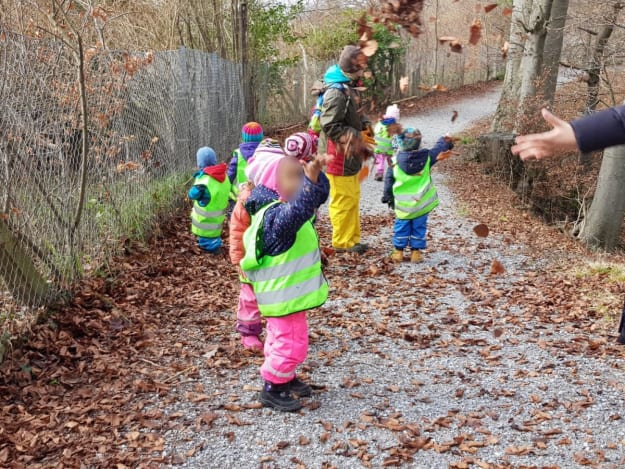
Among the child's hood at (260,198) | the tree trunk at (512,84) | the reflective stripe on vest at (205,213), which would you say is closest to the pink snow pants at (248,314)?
the child's hood at (260,198)

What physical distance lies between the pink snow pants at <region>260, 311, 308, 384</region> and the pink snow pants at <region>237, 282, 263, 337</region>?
827mm

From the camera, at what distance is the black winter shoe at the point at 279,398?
3889 mm

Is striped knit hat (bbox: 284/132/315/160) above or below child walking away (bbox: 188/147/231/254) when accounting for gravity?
above

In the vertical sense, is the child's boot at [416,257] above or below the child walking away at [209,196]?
below

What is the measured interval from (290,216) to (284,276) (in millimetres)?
447

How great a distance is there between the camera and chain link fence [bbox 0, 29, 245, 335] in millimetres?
4703

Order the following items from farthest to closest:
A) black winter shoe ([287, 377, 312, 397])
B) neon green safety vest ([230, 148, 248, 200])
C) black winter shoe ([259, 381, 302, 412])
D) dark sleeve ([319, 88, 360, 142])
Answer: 1. neon green safety vest ([230, 148, 248, 200])
2. dark sleeve ([319, 88, 360, 142])
3. black winter shoe ([287, 377, 312, 397])
4. black winter shoe ([259, 381, 302, 412])

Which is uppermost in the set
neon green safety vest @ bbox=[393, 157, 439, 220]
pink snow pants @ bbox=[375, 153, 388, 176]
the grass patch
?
neon green safety vest @ bbox=[393, 157, 439, 220]

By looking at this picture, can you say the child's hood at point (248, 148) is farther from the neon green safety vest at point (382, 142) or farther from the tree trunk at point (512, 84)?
the tree trunk at point (512, 84)

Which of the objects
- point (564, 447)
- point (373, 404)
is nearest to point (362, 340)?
point (373, 404)

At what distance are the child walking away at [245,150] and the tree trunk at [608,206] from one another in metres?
5.27

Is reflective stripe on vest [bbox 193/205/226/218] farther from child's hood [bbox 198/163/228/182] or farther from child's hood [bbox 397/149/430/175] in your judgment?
child's hood [bbox 397/149/430/175]

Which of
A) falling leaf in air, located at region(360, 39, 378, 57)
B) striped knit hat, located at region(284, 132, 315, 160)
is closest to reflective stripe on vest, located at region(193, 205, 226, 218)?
striped knit hat, located at region(284, 132, 315, 160)

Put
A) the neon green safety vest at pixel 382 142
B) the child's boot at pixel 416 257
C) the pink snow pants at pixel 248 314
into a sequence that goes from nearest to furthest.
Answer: the pink snow pants at pixel 248 314, the child's boot at pixel 416 257, the neon green safety vest at pixel 382 142
